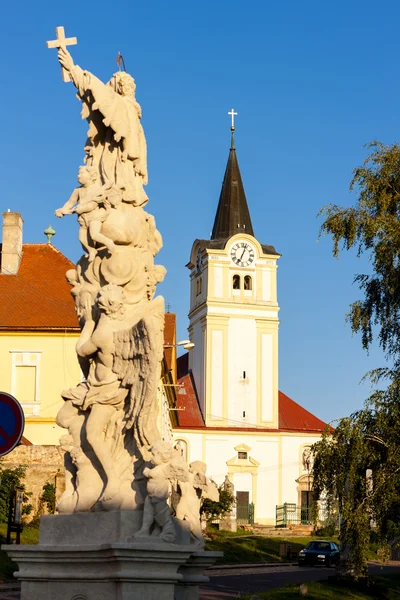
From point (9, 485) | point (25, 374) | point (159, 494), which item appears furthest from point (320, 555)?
point (159, 494)

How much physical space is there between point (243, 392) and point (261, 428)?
277 cm

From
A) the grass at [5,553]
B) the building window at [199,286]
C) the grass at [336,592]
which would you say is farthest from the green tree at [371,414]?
the building window at [199,286]

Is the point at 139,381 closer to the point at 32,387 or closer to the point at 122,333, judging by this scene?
the point at 122,333

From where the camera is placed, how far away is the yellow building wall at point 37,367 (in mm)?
50250

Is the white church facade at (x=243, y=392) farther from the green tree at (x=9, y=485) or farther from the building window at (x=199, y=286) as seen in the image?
the green tree at (x=9, y=485)

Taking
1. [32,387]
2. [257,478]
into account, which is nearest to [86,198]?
[32,387]

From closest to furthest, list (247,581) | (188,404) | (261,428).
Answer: (247,581) < (261,428) < (188,404)

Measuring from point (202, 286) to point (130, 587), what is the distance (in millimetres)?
76462

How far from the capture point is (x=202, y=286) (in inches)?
3398

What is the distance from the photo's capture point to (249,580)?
3059 centimetres

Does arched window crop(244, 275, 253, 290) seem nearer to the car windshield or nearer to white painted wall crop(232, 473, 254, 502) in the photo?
white painted wall crop(232, 473, 254, 502)

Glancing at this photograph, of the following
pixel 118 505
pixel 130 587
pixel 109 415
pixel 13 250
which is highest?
pixel 13 250

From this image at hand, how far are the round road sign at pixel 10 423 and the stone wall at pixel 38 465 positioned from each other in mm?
28835

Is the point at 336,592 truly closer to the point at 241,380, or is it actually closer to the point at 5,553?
the point at 5,553
